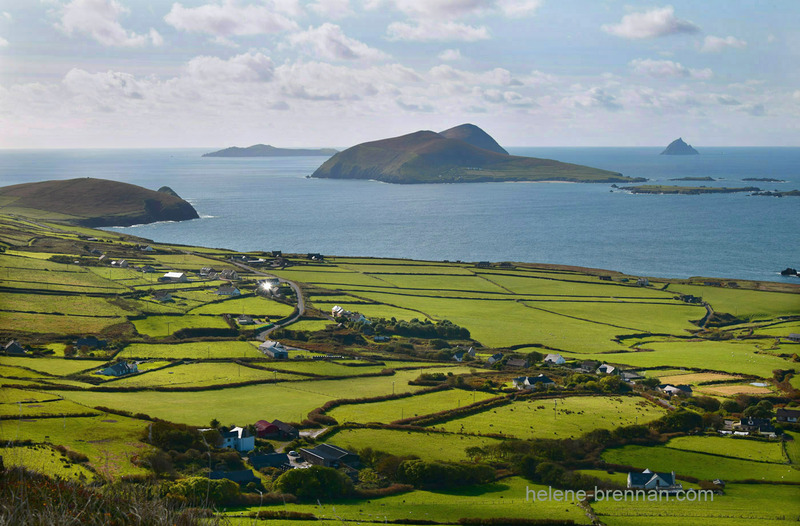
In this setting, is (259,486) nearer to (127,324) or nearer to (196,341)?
(196,341)

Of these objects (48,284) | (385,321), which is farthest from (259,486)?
(48,284)

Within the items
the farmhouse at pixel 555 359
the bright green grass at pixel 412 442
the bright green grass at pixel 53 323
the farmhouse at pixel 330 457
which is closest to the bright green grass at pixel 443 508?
the farmhouse at pixel 330 457

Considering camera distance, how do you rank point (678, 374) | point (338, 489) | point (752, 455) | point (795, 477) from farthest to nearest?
point (678, 374)
point (752, 455)
point (795, 477)
point (338, 489)

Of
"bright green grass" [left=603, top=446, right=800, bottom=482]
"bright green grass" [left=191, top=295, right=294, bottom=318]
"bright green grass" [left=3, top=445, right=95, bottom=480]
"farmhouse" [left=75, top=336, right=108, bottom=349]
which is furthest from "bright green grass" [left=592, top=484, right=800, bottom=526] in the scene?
"bright green grass" [left=191, top=295, right=294, bottom=318]

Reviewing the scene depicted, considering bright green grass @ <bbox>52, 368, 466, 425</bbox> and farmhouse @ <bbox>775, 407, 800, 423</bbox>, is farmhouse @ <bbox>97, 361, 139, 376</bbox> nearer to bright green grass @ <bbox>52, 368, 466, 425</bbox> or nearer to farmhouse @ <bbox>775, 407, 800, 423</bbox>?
bright green grass @ <bbox>52, 368, 466, 425</bbox>

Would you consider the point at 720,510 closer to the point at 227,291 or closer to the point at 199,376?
the point at 199,376

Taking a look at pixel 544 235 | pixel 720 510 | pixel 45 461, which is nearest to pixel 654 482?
pixel 720 510
